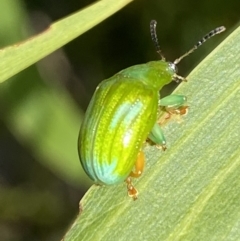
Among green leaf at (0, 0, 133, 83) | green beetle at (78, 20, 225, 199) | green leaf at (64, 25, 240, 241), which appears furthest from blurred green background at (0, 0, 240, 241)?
green leaf at (0, 0, 133, 83)

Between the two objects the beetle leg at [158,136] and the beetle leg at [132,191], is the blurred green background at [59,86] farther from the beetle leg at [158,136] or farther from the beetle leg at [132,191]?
the beetle leg at [132,191]

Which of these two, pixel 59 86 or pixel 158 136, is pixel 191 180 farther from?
pixel 59 86

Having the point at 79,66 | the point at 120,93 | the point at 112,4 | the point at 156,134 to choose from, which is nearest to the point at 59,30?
the point at 112,4

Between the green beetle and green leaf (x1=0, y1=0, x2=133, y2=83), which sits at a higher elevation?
green leaf (x1=0, y1=0, x2=133, y2=83)

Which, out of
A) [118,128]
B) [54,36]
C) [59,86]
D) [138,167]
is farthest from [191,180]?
[59,86]

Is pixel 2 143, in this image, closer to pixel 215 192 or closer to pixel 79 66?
pixel 79 66

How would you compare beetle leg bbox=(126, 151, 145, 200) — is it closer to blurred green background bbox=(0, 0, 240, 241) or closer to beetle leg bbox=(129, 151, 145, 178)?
beetle leg bbox=(129, 151, 145, 178)

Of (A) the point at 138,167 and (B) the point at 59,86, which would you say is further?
(B) the point at 59,86
